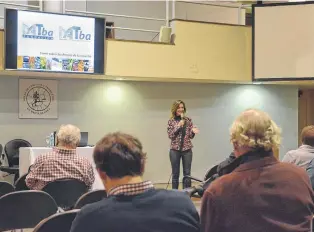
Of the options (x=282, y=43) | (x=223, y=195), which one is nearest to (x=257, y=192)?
(x=223, y=195)

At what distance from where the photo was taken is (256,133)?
73.0 inches

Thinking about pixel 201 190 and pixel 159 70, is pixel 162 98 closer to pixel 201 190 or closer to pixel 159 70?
pixel 159 70

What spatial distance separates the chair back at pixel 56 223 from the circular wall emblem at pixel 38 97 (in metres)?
5.78

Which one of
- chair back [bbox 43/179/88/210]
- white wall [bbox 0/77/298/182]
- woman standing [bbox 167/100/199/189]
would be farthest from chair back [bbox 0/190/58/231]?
white wall [bbox 0/77/298/182]

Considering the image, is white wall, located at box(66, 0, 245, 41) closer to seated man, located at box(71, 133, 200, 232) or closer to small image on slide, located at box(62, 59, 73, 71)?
small image on slide, located at box(62, 59, 73, 71)

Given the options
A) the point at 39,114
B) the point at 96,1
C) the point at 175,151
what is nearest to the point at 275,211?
the point at 175,151

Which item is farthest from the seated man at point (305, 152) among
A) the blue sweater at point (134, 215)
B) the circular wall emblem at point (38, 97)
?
the circular wall emblem at point (38, 97)

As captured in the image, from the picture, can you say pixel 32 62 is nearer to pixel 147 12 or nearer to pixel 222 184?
pixel 147 12

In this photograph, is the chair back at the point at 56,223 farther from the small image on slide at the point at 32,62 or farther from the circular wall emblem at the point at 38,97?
the circular wall emblem at the point at 38,97

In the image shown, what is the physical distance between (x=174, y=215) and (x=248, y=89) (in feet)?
25.3

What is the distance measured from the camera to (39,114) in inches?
306

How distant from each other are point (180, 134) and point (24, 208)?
3.88 meters

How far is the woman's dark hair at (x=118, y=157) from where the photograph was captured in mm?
1689

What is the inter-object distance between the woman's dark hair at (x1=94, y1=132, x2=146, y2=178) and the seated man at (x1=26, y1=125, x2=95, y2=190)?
1.96 m
